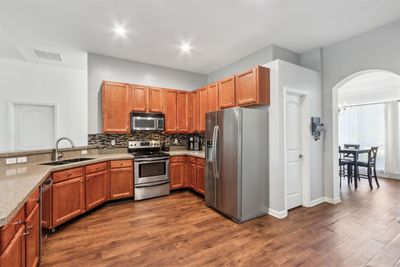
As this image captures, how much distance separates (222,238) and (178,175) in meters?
2.09

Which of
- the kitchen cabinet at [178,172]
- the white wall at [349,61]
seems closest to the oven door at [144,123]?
the kitchen cabinet at [178,172]

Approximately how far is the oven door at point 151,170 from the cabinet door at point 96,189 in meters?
0.59

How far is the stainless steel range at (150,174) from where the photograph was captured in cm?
385

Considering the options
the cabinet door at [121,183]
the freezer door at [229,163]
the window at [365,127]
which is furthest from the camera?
the window at [365,127]

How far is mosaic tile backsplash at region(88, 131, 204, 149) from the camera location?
13.4 ft

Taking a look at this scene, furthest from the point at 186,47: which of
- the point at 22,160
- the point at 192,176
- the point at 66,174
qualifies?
the point at 22,160

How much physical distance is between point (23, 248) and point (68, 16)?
2.95 metres

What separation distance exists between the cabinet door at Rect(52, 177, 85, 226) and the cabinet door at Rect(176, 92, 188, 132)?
2427mm

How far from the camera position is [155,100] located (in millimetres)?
4449

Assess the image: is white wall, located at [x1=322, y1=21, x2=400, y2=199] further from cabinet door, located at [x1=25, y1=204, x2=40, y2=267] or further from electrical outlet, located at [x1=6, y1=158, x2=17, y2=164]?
electrical outlet, located at [x1=6, y1=158, x2=17, y2=164]

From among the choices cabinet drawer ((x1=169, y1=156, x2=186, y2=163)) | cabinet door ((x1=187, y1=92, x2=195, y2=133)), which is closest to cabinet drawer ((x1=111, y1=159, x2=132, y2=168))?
cabinet drawer ((x1=169, y1=156, x2=186, y2=163))

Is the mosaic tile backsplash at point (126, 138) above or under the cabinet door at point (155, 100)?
under

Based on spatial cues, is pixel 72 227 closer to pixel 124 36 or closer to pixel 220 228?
pixel 220 228

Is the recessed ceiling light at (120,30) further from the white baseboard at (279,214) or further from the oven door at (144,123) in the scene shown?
the white baseboard at (279,214)
